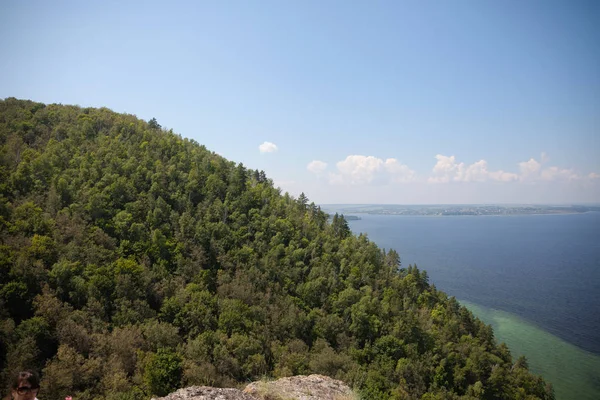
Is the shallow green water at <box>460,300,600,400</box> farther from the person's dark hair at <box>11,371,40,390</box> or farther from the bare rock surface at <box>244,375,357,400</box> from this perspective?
the person's dark hair at <box>11,371,40,390</box>

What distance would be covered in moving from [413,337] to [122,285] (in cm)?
4529

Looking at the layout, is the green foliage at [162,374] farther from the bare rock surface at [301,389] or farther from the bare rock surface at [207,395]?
the bare rock surface at [207,395]

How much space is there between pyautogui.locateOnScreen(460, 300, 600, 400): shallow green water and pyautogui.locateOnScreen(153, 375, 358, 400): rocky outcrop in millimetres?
56051

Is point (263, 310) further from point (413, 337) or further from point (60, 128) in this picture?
point (60, 128)

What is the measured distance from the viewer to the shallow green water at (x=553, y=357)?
53656 millimetres

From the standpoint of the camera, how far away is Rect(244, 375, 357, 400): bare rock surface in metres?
15.5

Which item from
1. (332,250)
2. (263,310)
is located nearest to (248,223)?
(332,250)

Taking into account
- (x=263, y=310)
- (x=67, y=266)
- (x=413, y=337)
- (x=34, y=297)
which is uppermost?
(x=67, y=266)

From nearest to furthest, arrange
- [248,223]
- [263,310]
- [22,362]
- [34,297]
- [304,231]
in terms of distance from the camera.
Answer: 1. [22,362]
2. [34,297]
3. [263,310]
4. [248,223]
5. [304,231]

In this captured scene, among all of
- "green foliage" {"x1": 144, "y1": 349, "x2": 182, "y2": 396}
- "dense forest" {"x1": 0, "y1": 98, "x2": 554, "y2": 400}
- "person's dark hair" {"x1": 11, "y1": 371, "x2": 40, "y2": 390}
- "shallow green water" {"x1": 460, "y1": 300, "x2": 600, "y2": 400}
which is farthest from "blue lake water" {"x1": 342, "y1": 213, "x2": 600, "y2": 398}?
"person's dark hair" {"x1": 11, "y1": 371, "x2": 40, "y2": 390}

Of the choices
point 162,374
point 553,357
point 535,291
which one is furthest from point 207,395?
point 535,291

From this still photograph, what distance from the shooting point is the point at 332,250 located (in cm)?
7294

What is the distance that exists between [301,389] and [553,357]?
72.0 metres

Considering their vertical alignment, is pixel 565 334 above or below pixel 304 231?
below
